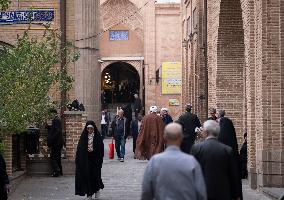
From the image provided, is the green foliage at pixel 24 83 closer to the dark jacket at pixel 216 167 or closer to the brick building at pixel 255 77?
the brick building at pixel 255 77

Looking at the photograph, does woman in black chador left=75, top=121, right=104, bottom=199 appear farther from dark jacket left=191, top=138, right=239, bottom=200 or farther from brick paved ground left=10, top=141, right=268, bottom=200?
dark jacket left=191, top=138, right=239, bottom=200

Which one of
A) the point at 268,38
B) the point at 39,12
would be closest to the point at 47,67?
the point at 39,12

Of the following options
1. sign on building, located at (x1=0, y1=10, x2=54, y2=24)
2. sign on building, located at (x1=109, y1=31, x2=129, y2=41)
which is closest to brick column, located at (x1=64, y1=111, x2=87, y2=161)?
sign on building, located at (x1=0, y1=10, x2=54, y2=24)

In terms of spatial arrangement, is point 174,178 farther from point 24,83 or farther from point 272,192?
point 24,83

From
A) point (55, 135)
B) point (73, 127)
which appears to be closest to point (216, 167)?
point (73, 127)

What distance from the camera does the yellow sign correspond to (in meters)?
47.1

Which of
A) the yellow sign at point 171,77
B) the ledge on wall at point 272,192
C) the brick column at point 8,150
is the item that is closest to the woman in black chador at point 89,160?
the brick column at point 8,150

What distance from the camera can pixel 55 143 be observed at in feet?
Answer: 66.7

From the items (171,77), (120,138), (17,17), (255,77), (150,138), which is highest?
(17,17)

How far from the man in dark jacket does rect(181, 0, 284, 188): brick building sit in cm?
488

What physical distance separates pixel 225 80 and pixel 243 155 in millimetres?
5456

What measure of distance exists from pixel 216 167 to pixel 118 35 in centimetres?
3943

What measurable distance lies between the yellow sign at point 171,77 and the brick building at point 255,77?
22.2 metres

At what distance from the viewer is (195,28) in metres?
32.1
